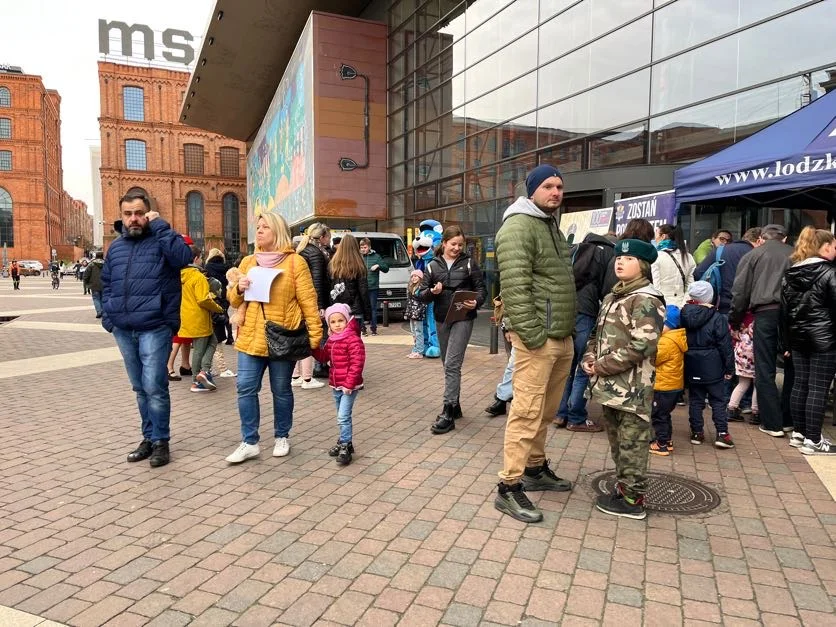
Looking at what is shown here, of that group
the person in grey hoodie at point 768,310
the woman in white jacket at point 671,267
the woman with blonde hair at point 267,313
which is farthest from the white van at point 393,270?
the woman with blonde hair at point 267,313

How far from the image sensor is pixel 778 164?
5078 mm

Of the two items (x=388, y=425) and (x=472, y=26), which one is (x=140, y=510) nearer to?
(x=388, y=425)

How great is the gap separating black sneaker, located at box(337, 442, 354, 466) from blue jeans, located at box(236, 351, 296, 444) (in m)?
0.52

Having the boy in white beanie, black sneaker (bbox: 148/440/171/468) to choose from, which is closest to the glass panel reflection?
the boy in white beanie

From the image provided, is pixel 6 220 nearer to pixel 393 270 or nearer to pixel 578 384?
pixel 393 270

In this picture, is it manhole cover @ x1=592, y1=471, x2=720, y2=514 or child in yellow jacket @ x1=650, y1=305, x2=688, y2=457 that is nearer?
manhole cover @ x1=592, y1=471, x2=720, y2=514

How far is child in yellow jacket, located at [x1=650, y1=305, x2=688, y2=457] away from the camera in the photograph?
15.6 ft

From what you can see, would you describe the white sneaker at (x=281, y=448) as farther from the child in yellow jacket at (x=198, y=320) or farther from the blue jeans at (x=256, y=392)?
the child in yellow jacket at (x=198, y=320)

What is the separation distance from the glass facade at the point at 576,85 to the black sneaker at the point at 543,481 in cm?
811

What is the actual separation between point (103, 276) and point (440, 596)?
3.53 meters

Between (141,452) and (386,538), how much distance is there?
246cm

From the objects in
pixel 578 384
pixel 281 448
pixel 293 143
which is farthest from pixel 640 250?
pixel 293 143

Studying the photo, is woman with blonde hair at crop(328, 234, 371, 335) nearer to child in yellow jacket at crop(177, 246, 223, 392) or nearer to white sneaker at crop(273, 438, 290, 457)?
child in yellow jacket at crop(177, 246, 223, 392)

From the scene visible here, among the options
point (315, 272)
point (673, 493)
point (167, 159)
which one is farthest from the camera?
point (167, 159)
